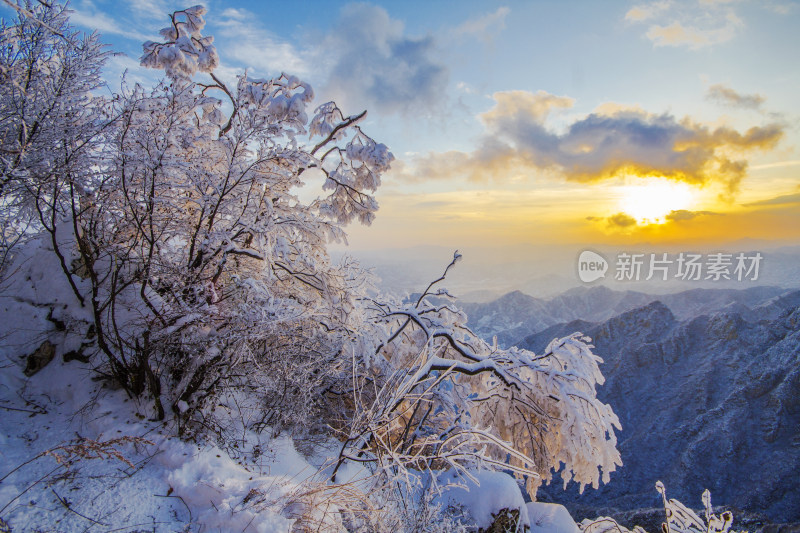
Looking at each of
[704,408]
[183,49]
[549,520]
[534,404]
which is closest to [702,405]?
[704,408]

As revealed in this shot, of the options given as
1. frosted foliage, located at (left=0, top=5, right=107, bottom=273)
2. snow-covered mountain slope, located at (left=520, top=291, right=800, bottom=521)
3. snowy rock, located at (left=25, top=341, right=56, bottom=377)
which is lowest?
snow-covered mountain slope, located at (left=520, top=291, right=800, bottom=521)

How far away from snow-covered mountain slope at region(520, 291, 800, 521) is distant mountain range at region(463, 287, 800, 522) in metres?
0.13

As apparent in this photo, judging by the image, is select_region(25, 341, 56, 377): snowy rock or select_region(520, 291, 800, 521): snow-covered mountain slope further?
select_region(520, 291, 800, 521): snow-covered mountain slope

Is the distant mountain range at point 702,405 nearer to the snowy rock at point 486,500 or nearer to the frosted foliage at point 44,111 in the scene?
the snowy rock at point 486,500

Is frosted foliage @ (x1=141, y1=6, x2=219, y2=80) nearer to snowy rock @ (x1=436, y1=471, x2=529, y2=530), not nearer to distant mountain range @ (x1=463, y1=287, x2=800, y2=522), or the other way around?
snowy rock @ (x1=436, y1=471, x2=529, y2=530)

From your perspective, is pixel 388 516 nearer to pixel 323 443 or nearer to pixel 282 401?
pixel 282 401

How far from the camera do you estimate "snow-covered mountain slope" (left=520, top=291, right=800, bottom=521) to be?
44594 millimetres

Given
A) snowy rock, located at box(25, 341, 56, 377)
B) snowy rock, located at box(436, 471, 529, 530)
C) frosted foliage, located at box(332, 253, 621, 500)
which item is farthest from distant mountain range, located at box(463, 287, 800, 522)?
snowy rock, located at box(25, 341, 56, 377)

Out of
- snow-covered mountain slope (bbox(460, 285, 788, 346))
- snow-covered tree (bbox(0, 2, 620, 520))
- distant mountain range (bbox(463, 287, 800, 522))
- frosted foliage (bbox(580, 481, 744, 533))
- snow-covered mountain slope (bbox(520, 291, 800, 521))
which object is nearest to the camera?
frosted foliage (bbox(580, 481, 744, 533))

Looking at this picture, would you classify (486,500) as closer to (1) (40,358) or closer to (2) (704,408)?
(1) (40,358)

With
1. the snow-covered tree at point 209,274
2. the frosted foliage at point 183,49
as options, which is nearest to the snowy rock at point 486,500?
the snow-covered tree at point 209,274

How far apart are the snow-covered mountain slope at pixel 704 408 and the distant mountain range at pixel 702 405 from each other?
135mm

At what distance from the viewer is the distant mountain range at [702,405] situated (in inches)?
1751

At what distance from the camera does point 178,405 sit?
3553mm
